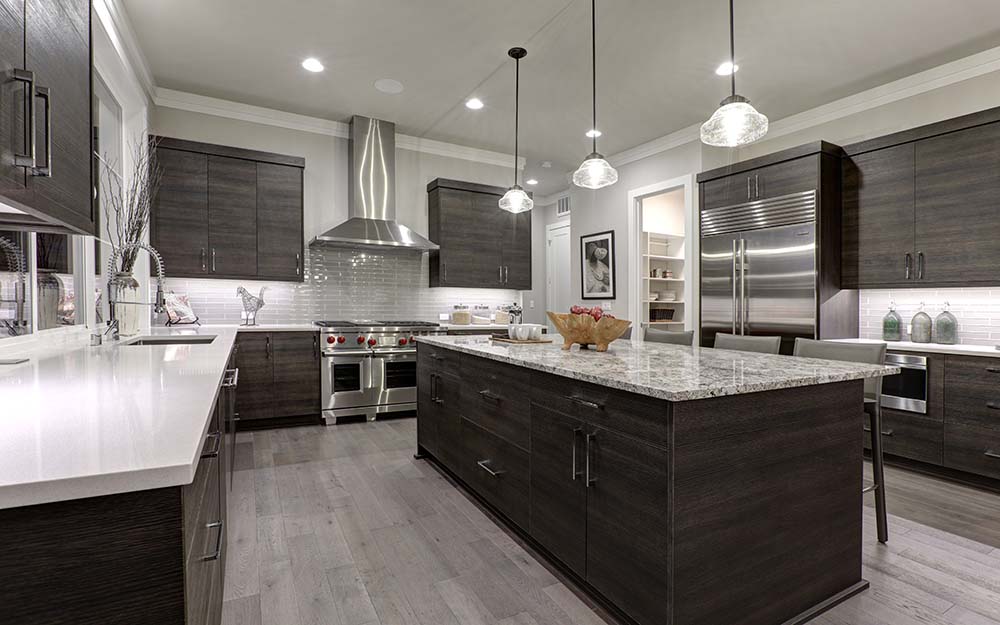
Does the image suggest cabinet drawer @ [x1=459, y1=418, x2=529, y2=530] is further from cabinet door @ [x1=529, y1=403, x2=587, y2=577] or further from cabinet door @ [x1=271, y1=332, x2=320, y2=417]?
cabinet door @ [x1=271, y1=332, x2=320, y2=417]

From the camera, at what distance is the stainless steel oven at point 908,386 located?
3398 mm

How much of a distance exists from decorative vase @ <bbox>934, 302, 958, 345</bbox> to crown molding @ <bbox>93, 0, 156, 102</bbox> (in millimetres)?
5835

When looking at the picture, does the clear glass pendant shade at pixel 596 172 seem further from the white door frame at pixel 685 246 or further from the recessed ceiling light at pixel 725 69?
the white door frame at pixel 685 246

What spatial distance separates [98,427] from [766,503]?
181 centimetres

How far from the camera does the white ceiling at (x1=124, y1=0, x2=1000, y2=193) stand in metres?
3.20

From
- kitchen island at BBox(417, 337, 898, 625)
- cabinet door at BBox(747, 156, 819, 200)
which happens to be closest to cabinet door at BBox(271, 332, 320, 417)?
kitchen island at BBox(417, 337, 898, 625)

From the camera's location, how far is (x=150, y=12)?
3256 millimetres

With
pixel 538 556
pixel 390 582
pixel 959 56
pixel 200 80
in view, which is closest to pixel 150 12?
pixel 200 80

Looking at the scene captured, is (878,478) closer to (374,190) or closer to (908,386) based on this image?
(908,386)

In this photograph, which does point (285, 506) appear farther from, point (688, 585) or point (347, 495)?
point (688, 585)

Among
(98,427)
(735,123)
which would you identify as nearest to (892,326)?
(735,123)

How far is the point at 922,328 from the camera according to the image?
3.88 m

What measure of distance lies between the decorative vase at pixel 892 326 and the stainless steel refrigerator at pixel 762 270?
1.92 feet

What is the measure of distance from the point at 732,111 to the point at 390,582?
2563 mm
